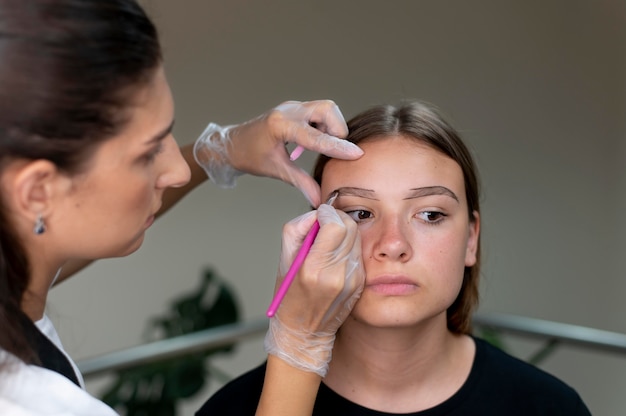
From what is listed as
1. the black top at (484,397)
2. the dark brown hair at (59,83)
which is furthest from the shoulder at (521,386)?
the dark brown hair at (59,83)

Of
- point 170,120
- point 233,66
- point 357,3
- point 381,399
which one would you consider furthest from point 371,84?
point 170,120

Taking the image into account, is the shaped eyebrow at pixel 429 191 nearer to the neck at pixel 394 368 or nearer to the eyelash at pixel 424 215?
the eyelash at pixel 424 215

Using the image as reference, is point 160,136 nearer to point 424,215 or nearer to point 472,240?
point 424,215

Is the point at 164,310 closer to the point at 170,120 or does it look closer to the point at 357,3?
the point at 357,3

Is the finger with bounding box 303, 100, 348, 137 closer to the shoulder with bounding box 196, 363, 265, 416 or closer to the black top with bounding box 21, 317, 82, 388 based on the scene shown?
the shoulder with bounding box 196, 363, 265, 416

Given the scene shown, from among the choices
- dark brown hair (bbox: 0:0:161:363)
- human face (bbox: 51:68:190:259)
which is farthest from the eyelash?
dark brown hair (bbox: 0:0:161:363)

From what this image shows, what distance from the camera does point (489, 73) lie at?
3.55 metres

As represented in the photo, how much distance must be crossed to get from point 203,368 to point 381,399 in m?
1.75

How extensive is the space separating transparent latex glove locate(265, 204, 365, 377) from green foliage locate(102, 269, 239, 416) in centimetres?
133

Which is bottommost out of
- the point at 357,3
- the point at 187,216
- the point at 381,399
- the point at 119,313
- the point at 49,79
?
the point at 119,313

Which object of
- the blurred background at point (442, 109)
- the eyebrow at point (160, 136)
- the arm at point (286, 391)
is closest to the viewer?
the eyebrow at point (160, 136)

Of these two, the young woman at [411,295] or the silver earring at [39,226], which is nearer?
the silver earring at [39,226]

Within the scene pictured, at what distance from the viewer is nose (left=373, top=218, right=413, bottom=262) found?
137 centimetres

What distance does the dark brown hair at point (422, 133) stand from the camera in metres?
1.48
